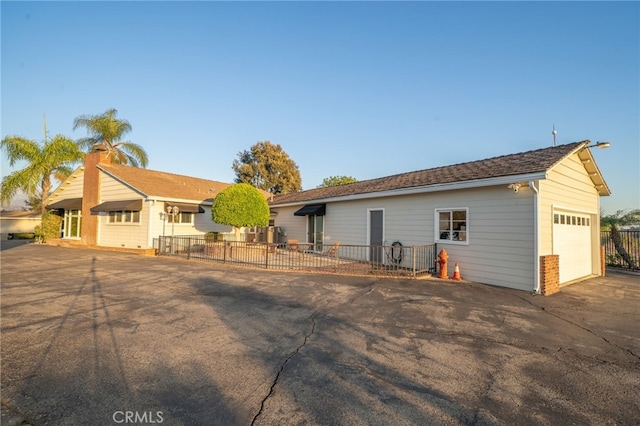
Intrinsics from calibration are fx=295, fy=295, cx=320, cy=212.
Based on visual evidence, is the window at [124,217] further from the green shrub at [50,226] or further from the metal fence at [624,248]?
the metal fence at [624,248]

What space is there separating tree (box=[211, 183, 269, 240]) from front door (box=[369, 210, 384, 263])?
597 cm

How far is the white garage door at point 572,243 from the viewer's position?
9266 mm

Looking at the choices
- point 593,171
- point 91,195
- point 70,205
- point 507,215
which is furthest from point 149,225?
point 593,171

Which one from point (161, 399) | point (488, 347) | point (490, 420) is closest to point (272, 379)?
point (161, 399)

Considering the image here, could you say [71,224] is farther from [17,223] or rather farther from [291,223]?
[17,223]

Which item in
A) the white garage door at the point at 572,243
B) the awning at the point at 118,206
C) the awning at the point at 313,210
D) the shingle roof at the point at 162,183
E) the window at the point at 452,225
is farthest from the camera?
the shingle roof at the point at 162,183

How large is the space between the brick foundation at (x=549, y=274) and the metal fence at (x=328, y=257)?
312 centimetres

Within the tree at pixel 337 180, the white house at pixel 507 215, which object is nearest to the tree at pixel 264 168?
the tree at pixel 337 180

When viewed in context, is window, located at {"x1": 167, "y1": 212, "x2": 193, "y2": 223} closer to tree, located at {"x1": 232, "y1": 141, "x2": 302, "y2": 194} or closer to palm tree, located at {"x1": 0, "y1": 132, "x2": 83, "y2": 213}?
palm tree, located at {"x1": 0, "y1": 132, "x2": 83, "y2": 213}

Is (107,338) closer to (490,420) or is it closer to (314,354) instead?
(314,354)

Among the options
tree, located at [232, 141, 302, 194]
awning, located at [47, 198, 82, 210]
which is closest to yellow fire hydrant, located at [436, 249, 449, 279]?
awning, located at [47, 198, 82, 210]

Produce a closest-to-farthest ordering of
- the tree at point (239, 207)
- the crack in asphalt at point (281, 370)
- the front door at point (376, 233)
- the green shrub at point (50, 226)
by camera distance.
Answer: the crack in asphalt at point (281, 370) → the front door at point (376, 233) → the tree at point (239, 207) → the green shrub at point (50, 226)

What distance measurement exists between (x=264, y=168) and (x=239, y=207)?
24.9 m

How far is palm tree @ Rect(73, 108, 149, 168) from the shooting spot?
23938 mm
